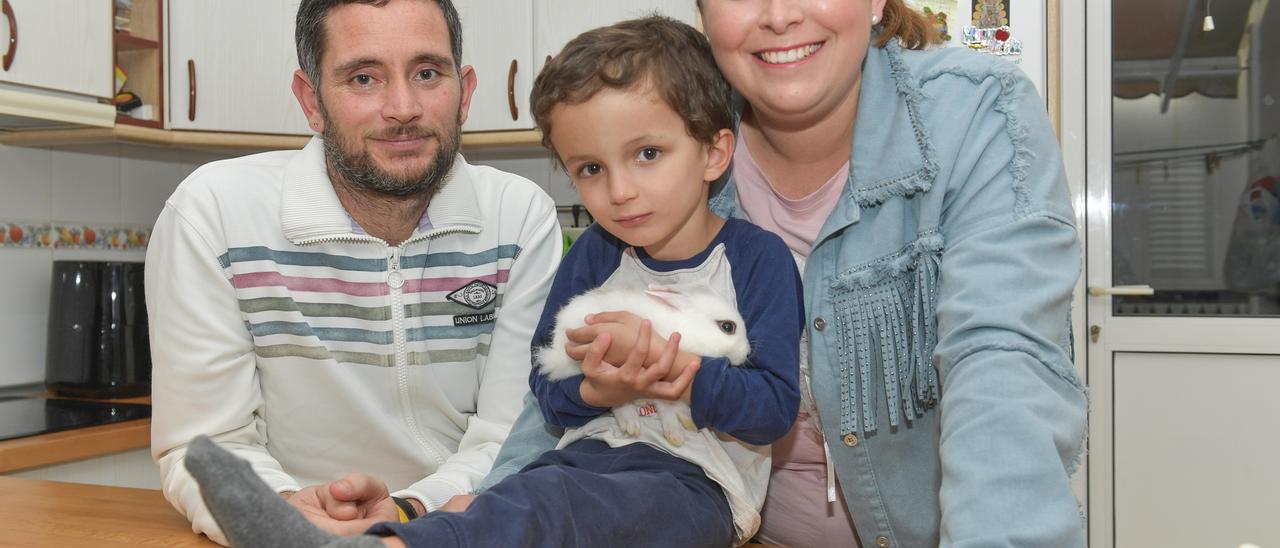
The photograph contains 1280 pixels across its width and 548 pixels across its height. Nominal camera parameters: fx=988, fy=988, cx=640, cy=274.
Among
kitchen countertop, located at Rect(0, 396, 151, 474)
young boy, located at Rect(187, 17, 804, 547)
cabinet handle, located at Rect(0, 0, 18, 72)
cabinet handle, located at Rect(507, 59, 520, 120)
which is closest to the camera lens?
young boy, located at Rect(187, 17, 804, 547)

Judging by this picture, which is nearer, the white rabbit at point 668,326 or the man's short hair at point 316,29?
the white rabbit at point 668,326

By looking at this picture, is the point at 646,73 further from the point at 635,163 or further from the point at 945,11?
the point at 945,11

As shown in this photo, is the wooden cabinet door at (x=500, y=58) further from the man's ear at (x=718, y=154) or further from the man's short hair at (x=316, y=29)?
the man's ear at (x=718, y=154)

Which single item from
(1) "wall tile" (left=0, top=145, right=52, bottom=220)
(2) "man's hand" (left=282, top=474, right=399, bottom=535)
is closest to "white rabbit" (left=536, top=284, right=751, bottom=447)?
(2) "man's hand" (left=282, top=474, right=399, bottom=535)

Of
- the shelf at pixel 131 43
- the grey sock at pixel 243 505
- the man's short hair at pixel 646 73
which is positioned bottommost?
the grey sock at pixel 243 505

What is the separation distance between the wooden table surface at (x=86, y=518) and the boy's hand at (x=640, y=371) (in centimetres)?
43

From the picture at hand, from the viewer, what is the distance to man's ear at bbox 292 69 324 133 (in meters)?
1.45

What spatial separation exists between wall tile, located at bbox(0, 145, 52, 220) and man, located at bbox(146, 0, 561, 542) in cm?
156

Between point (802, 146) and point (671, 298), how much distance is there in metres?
0.25

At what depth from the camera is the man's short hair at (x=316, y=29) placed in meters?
1.40

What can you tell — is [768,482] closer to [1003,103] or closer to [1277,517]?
[1003,103]

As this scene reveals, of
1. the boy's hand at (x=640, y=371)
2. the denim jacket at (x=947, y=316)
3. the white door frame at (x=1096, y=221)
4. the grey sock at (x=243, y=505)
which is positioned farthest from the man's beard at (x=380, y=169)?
the white door frame at (x=1096, y=221)

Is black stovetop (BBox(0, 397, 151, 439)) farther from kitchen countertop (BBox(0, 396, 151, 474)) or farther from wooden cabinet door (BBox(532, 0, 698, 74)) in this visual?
wooden cabinet door (BBox(532, 0, 698, 74))

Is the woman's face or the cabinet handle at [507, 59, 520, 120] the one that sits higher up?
the cabinet handle at [507, 59, 520, 120]
